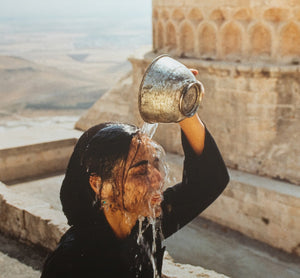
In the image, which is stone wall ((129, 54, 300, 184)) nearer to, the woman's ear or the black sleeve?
the black sleeve

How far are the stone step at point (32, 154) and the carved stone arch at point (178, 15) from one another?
7.78 ft

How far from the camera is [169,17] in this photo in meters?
6.23

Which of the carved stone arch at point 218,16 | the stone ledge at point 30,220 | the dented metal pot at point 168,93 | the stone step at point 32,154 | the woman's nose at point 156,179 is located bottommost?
the stone step at point 32,154

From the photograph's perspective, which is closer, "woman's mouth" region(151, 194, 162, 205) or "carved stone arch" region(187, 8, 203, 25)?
"woman's mouth" region(151, 194, 162, 205)

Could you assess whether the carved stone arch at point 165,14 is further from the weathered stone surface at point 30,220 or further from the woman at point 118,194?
the woman at point 118,194

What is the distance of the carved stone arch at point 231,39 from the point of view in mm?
5480

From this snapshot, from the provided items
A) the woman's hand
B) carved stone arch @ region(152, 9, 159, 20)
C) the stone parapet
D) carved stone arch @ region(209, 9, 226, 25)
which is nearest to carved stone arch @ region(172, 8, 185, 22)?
carved stone arch @ region(152, 9, 159, 20)

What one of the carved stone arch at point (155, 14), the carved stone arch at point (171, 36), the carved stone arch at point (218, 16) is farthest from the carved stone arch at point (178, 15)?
the carved stone arch at point (218, 16)

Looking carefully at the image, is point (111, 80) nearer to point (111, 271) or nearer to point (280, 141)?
point (280, 141)

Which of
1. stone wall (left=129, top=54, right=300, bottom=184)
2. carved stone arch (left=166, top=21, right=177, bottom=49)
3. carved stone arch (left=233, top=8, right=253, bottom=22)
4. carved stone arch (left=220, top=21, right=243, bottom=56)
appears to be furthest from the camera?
carved stone arch (left=166, top=21, right=177, bottom=49)

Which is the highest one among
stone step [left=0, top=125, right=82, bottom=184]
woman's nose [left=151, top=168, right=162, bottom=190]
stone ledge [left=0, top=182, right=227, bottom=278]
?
woman's nose [left=151, top=168, right=162, bottom=190]

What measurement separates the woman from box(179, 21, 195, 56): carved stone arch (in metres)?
4.44

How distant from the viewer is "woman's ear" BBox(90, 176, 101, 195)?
5.08 ft

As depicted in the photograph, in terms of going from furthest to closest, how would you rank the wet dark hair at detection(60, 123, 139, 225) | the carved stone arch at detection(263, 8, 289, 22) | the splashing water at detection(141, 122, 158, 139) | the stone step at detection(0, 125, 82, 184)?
the stone step at detection(0, 125, 82, 184)
the carved stone arch at detection(263, 8, 289, 22)
the splashing water at detection(141, 122, 158, 139)
the wet dark hair at detection(60, 123, 139, 225)
